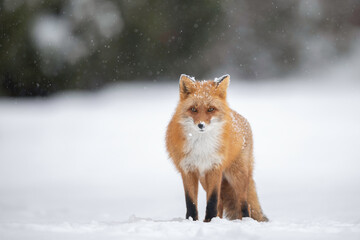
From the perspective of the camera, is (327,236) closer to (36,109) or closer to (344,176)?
(344,176)

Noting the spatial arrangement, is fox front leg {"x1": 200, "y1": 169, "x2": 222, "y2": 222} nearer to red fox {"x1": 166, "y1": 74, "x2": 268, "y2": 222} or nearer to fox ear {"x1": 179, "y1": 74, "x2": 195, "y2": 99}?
red fox {"x1": 166, "y1": 74, "x2": 268, "y2": 222}

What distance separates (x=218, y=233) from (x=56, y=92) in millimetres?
12928

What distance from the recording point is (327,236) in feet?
10.6

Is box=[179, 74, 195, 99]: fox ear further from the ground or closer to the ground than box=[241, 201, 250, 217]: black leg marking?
further from the ground

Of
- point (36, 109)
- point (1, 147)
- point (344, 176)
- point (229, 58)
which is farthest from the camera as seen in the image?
point (229, 58)

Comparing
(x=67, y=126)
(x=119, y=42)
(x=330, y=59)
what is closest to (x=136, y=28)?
(x=119, y=42)

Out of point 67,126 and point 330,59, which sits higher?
point 330,59

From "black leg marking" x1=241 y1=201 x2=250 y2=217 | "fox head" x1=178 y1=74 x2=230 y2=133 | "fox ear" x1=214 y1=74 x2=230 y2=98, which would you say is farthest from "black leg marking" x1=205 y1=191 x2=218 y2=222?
"fox ear" x1=214 y1=74 x2=230 y2=98

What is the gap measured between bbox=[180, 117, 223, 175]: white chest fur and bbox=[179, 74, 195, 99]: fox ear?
1.15 ft

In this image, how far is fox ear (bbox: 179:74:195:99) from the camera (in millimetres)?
4098

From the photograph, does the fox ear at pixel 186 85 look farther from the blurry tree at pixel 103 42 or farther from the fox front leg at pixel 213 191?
the blurry tree at pixel 103 42

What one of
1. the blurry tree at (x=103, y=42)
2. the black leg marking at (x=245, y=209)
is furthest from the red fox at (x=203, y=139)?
the blurry tree at (x=103, y=42)

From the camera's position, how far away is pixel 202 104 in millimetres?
3883

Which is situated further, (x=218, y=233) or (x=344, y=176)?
(x=344, y=176)
